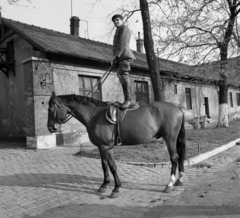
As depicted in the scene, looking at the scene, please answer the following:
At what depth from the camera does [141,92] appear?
1659 cm

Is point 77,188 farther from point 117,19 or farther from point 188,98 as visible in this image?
point 188,98

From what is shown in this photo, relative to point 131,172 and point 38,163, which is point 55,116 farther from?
point 38,163

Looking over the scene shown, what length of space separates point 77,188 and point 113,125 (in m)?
1.50

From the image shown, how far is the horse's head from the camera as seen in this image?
173 inches

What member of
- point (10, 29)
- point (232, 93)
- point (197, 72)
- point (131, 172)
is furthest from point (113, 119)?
point (232, 93)

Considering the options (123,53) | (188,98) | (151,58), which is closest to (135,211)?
(123,53)

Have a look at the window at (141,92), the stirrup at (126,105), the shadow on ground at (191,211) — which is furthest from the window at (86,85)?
the shadow on ground at (191,211)

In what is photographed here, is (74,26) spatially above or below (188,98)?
above

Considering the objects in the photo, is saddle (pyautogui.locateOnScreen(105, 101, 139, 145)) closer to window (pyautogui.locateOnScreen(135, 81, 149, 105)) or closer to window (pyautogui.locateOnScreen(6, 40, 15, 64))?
window (pyautogui.locateOnScreen(6, 40, 15, 64))

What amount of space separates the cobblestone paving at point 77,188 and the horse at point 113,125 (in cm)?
37

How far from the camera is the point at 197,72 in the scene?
15.1 meters

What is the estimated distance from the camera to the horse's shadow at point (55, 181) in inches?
189

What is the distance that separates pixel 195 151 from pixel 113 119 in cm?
453

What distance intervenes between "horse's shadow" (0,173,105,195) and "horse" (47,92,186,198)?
0.51 meters
